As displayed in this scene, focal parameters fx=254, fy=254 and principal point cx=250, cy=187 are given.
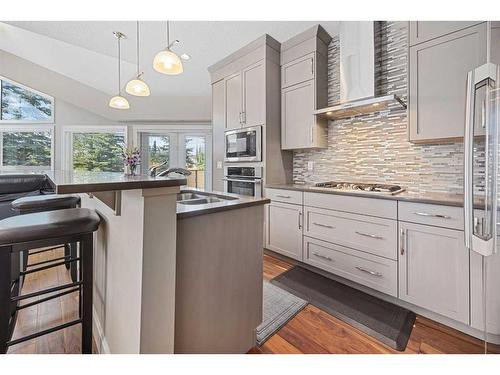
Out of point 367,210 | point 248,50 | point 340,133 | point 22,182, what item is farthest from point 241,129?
point 22,182

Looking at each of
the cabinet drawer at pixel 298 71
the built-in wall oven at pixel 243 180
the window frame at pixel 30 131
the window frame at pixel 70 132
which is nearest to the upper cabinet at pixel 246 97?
the cabinet drawer at pixel 298 71

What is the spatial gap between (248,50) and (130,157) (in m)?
2.12

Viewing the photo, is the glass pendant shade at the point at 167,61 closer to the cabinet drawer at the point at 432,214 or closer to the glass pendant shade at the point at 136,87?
the glass pendant shade at the point at 136,87

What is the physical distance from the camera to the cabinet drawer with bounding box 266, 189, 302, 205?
2654 mm

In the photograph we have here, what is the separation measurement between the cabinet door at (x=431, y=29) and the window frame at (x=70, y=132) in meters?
5.94

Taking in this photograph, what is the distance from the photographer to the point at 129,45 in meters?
3.91

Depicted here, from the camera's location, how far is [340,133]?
9.66 feet

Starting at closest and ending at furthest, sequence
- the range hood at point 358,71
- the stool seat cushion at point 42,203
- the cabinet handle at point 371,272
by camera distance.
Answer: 1. the stool seat cushion at point 42,203
2. the cabinet handle at point 371,272
3. the range hood at point 358,71

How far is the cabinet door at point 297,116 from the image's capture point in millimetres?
2896

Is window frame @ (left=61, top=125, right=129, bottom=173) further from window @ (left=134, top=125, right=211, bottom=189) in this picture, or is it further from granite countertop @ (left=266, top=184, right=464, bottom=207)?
granite countertop @ (left=266, top=184, right=464, bottom=207)

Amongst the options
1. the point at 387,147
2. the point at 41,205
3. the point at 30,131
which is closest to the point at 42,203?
the point at 41,205

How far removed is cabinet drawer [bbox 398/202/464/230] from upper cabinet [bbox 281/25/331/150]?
129cm

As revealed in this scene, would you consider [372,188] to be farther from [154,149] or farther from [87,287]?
[154,149]

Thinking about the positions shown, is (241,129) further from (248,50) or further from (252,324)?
(252,324)
